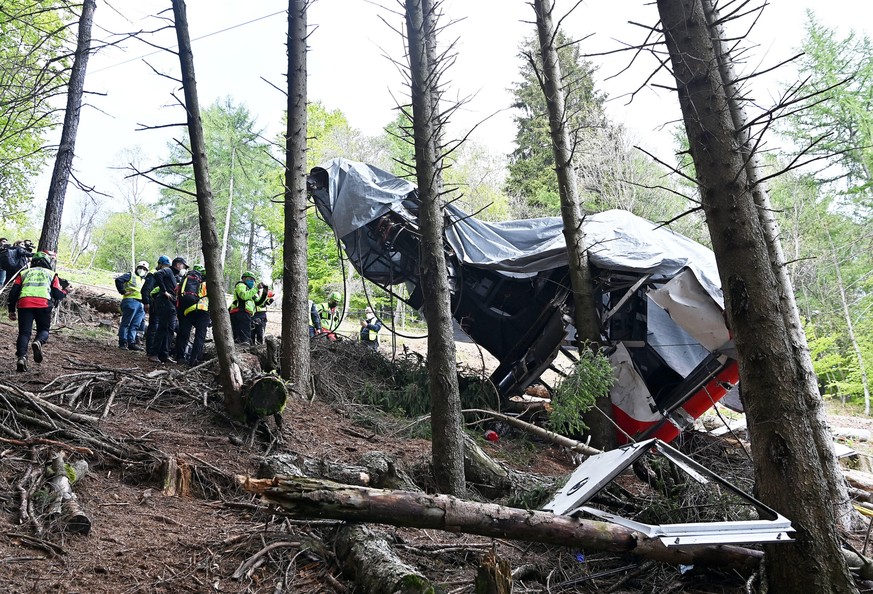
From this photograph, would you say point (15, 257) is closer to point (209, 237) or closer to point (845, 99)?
point (209, 237)

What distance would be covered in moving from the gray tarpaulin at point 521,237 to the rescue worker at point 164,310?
11.5 ft

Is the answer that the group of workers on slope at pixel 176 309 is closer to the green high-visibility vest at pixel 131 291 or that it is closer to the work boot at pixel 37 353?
the green high-visibility vest at pixel 131 291

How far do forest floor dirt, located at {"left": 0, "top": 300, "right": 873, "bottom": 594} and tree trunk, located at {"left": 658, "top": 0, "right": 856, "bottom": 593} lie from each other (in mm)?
557

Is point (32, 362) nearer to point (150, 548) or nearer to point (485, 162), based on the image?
point (150, 548)

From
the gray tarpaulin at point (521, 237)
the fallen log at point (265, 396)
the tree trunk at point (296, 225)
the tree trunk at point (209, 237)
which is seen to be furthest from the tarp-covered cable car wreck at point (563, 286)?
the fallen log at point (265, 396)

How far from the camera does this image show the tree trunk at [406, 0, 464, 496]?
17.4ft

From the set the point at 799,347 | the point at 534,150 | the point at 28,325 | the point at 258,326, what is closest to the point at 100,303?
the point at 258,326

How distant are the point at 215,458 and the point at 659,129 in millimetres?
5209

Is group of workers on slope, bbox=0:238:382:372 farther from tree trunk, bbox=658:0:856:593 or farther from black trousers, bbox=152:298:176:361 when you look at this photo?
tree trunk, bbox=658:0:856:593

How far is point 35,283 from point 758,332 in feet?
29.1

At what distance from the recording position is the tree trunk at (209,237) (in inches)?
270

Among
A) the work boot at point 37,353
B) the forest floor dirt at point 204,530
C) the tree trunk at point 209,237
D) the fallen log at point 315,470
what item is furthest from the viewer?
the work boot at point 37,353

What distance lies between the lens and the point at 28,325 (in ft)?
25.7

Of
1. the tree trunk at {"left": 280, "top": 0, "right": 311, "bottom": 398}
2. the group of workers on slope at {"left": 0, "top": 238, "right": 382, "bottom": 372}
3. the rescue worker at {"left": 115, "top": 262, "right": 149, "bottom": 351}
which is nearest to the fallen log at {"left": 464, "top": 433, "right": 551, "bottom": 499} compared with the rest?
the tree trunk at {"left": 280, "top": 0, "right": 311, "bottom": 398}
